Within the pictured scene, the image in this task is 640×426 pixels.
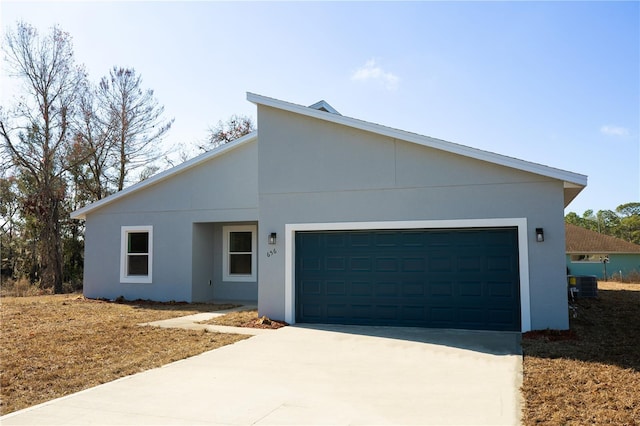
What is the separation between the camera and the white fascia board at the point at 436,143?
9047 mm

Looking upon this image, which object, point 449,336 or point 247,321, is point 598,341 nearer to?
point 449,336

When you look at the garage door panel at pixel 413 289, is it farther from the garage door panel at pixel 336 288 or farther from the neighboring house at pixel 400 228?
the garage door panel at pixel 336 288

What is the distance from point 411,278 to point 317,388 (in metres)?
4.77

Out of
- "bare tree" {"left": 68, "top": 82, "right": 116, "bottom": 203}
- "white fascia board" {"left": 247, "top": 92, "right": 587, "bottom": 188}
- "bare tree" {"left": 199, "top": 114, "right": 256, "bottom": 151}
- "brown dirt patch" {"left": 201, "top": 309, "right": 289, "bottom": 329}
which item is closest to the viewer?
"white fascia board" {"left": 247, "top": 92, "right": 587, "bottom": 188}

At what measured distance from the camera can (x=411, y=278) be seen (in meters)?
10.1

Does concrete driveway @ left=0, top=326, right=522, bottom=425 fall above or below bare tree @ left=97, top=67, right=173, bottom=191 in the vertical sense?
below

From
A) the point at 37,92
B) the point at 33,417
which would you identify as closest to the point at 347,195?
the point at 33,417

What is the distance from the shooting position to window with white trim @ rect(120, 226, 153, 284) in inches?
616

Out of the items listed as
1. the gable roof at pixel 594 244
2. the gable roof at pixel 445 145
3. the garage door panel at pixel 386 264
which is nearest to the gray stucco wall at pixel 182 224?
the gable roof at pixel 445 145

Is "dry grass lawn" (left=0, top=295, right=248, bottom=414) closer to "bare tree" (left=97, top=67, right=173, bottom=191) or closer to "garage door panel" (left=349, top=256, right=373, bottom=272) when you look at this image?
"garage door panel" (left=349, top=256, right=373, bottom=272)

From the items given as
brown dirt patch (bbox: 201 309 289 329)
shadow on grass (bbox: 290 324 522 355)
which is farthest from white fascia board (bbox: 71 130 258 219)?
shadow on grass (bbox: 290 324 522 355)

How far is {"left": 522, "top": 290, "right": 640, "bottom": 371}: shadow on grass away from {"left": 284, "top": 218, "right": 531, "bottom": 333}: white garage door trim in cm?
80

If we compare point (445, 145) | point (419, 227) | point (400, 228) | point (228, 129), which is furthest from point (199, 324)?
point (228, 129)

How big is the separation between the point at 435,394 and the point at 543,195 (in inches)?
214
